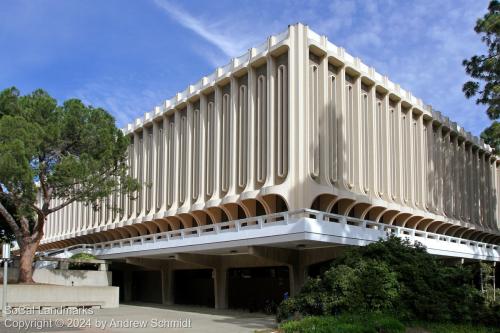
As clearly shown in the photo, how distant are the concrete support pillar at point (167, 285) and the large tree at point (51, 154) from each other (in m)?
8.24

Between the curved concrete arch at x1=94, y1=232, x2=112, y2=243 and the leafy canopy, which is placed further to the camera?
the curved concrete arch at x1=94, y1=232, x2=112, y2=243

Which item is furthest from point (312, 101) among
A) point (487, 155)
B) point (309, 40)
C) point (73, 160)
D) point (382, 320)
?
point (487, 155)

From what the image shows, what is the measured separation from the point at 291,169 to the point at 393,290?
10.4m

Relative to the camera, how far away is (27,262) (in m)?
32.2

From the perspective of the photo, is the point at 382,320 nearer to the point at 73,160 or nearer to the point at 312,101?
the point at 312,101

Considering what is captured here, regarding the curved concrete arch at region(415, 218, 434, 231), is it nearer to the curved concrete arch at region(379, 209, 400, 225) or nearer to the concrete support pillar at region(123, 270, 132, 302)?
the curved concrete arch at region(379, 209, 400, 225)

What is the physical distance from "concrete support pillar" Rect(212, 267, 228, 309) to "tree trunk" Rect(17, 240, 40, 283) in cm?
1085

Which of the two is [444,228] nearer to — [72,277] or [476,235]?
[476,235]

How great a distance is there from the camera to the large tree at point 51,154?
96.7 ft

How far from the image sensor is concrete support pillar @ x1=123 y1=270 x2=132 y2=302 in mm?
45438

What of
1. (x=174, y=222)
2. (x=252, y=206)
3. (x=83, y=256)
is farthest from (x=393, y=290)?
(x=83, y=256)

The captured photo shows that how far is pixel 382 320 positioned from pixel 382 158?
65.8ft

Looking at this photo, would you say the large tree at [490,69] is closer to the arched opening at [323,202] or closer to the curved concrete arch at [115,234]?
the arched opening at [323,202]

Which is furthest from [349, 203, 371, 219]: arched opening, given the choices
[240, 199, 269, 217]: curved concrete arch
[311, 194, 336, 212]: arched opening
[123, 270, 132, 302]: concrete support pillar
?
[123, 270, 132, 302]: concrete support pillar
